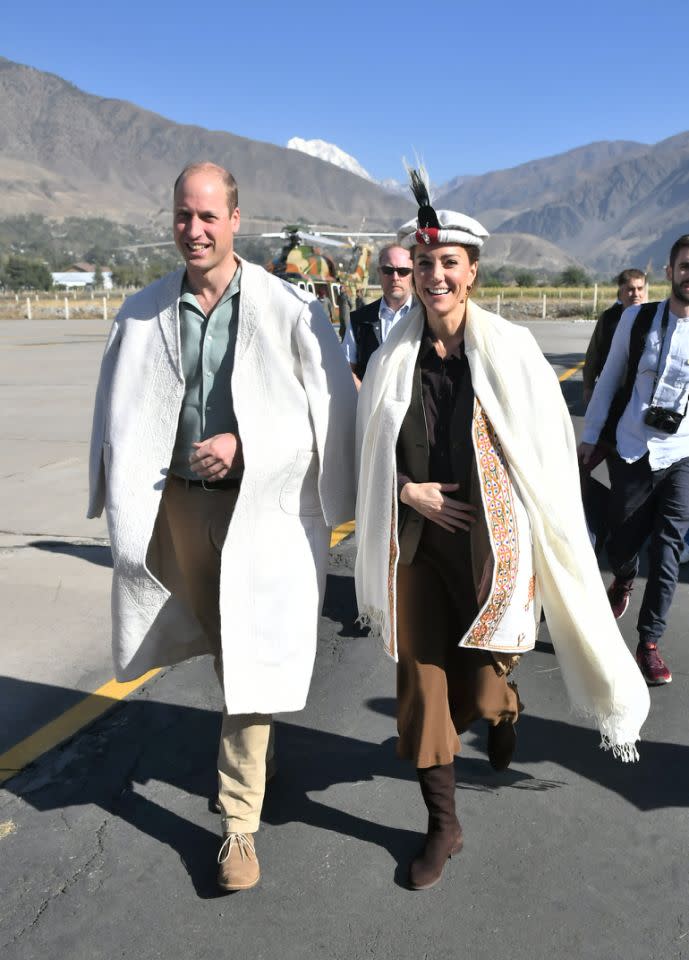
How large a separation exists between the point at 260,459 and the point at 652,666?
7.85 feet

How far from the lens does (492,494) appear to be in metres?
2.87

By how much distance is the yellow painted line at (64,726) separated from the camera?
369 centimetres

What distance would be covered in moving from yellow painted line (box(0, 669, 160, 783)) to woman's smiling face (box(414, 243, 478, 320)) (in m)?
2.11

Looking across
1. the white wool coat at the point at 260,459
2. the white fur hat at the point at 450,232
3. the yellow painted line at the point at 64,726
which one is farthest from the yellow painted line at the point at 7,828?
the white fur hat at the point at 450,232

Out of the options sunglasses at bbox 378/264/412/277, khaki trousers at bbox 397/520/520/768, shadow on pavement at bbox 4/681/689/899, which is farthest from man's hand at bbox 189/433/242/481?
sunglasses at bbox 378/264/412/277

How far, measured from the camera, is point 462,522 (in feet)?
A: 9.71

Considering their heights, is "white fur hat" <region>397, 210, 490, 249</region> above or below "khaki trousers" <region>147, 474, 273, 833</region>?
above

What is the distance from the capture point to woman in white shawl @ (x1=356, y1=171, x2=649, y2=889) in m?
2.89

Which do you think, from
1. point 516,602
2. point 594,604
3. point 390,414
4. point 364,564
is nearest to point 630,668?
point 594,604

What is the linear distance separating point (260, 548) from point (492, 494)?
2.46 feet

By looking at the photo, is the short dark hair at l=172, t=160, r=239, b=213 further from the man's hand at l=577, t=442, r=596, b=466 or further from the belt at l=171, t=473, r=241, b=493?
the man's hand at l=577, t=442, r=596, b=466

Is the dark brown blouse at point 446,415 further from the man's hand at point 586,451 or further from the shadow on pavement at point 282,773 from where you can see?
the man's hand at point 586,451

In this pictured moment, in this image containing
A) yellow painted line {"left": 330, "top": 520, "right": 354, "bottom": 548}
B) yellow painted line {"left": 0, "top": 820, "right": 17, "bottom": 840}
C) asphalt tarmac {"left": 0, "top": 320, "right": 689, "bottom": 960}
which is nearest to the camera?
asphalt tarmac {"left": 0, "top": 320, "right": 689, "bottom": 960}

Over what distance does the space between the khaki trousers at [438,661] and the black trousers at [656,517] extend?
1.49 m
